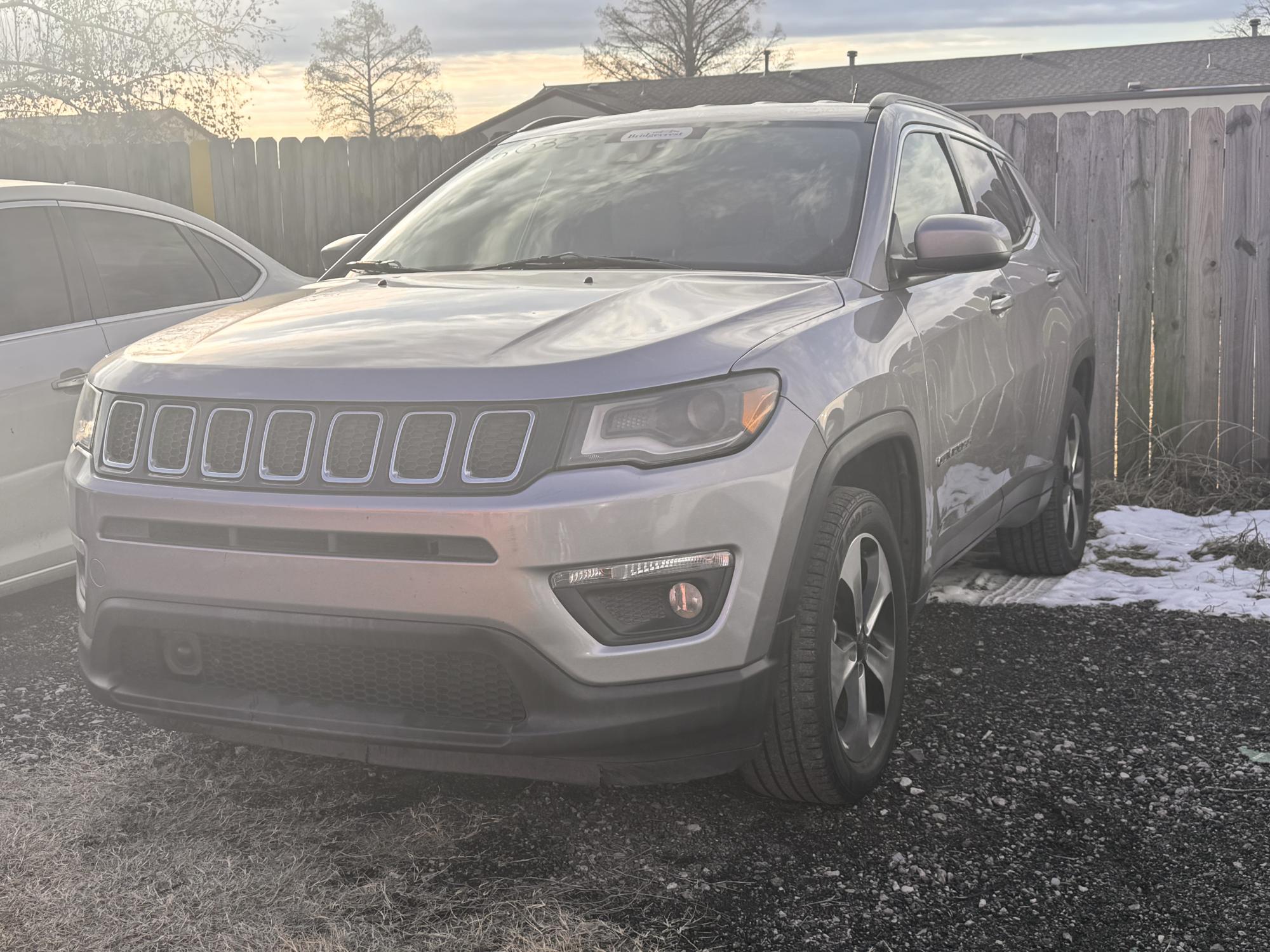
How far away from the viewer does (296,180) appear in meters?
9.71

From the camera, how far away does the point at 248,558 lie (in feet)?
9.17

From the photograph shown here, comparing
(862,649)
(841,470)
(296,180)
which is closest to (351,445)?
(841,470)

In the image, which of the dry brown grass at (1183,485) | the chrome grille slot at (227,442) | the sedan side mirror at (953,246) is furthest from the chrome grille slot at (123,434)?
the dry brown grass at (1183,485)

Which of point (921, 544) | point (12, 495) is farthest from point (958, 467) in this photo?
point (12, 495)

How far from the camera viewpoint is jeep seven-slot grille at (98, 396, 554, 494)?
268 cm

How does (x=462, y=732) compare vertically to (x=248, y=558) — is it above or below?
below

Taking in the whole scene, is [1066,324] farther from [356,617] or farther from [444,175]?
[356,617]

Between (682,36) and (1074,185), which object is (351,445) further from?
(682,36)

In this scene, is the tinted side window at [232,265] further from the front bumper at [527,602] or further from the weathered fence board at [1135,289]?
the weathered fence board at [1135,289]

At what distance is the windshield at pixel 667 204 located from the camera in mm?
3820

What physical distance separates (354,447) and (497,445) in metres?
0.32

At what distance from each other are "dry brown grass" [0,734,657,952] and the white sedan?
135 centimetres

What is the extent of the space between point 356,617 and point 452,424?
0.45 m

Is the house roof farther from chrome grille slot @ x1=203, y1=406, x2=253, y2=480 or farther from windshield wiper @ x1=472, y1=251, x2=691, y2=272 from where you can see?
chrome grille slot @ x1=203, y1=406, x2=253, y2=480
